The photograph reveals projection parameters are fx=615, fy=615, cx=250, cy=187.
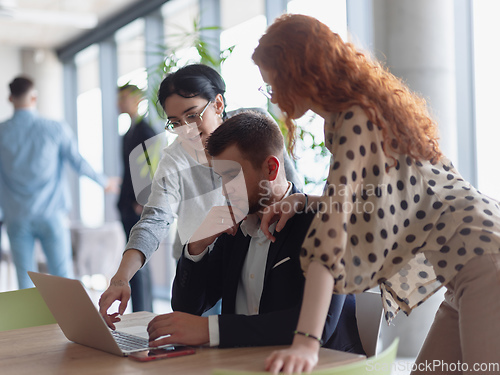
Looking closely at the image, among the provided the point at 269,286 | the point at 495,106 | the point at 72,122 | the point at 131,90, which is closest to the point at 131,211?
the point at 131,90

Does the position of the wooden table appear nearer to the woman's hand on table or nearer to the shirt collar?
the woman's hand on table

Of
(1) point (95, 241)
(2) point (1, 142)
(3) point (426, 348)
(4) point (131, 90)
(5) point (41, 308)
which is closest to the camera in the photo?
(3) point (426, 348)

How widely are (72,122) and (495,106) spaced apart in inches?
279

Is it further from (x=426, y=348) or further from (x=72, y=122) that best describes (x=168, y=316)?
(x=72, y=122)

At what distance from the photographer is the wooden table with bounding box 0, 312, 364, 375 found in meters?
1.17

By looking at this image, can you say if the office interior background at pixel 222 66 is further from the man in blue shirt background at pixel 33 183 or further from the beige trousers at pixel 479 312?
the man in blue shirt background at pixel 33 183

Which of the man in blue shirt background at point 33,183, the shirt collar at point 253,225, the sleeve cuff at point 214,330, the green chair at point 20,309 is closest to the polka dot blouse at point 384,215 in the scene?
the sleeve cuff at point 214,330

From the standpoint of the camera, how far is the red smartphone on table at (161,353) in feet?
4.10

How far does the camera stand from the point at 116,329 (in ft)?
5.22

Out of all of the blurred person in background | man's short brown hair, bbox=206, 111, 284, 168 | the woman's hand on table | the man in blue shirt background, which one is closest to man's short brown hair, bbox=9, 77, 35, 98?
the man in blue shirt background

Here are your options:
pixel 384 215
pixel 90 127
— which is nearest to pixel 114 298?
pixel 384 215

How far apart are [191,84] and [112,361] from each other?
1039 millimetres

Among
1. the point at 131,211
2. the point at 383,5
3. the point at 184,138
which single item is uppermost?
the point at 383,5

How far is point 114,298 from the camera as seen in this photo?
4.99 feet
